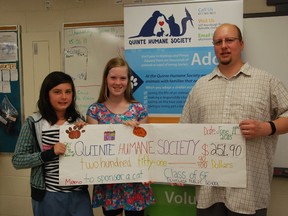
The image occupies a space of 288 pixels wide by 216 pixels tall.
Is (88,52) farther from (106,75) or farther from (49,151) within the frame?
(49,151)

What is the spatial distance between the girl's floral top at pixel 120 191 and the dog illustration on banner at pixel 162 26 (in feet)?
2.10

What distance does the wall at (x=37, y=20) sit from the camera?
8.02 feet

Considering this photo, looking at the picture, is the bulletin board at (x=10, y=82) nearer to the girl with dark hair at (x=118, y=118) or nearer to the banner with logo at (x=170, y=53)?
the banner with logo at (x=170, y=53)

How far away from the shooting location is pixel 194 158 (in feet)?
5.50

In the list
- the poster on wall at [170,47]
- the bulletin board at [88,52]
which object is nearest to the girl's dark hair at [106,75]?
the poster on wall at [170,47]

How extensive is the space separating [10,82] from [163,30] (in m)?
1.65

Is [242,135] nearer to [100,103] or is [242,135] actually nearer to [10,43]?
[100,103]

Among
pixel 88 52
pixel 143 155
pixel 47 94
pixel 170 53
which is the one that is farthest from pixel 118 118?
pixel 88 52

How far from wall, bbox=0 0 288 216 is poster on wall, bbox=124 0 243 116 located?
476 mm

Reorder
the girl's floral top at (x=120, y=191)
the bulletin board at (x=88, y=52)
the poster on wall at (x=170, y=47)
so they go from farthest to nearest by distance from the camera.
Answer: the bulletin board at (x=88, y=52) → the poster on wall at (x=170, y=47) → the girl's floral top at (x=120, y=191)

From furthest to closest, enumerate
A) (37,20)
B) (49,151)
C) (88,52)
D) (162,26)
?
(37,20) → (88,52) → (162,26) → (49,151)

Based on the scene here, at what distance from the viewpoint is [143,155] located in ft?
5.68

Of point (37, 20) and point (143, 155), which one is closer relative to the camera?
point (143, 155)

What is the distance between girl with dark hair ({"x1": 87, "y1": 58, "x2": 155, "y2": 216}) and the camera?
1.76 metres
